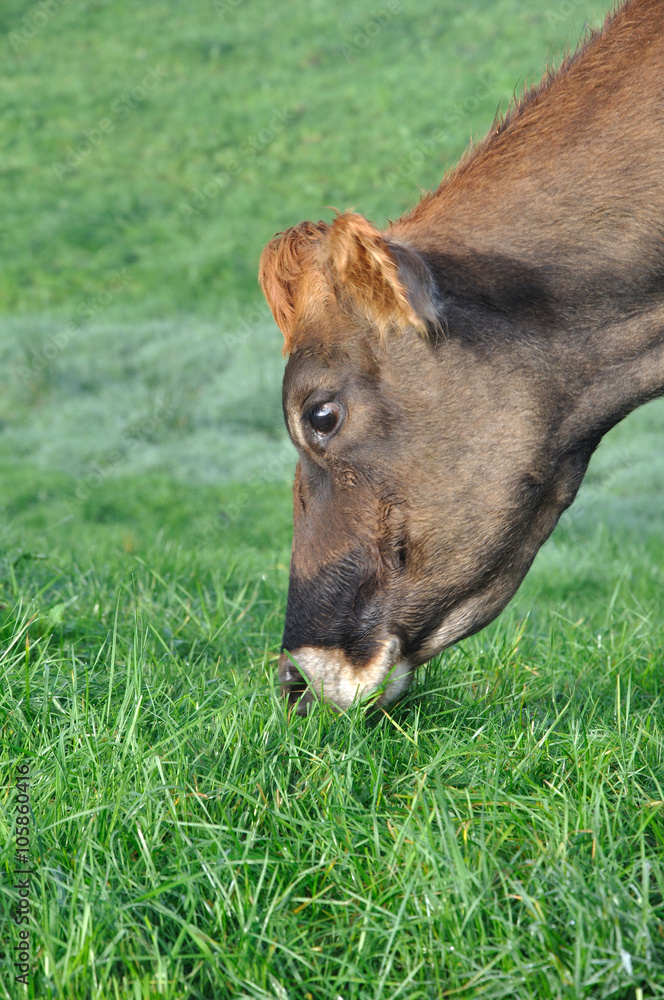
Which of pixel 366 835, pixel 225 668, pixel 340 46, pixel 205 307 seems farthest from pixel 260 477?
pixel 340 46

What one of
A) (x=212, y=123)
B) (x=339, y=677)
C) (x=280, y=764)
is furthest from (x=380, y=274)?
(x=212, y=123)

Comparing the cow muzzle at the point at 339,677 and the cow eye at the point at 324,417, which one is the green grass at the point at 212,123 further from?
→ the cow muzzle at the point at 339,677

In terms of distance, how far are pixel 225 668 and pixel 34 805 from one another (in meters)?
1.29

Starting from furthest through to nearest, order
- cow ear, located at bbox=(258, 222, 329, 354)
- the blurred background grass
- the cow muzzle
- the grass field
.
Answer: the blurred background grass
cow ear, located at bbox=(258, 222, 329, 354)
the cow muzzle
the grass field

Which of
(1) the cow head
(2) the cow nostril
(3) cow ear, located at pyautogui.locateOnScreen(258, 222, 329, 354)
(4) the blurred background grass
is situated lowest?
(4) the blurred background grass

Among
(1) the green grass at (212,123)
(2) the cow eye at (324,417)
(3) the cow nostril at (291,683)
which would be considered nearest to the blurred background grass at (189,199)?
(1) the green grass at (212,123)

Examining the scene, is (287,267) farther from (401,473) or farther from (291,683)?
(291,683)

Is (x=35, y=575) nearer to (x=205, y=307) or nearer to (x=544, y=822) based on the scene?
(x=544, y=822)

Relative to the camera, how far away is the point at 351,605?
3.01m

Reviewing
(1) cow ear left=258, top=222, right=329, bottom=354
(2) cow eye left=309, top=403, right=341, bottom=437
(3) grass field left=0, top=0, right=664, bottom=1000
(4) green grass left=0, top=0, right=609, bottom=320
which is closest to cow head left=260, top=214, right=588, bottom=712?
(2) cow eye left=309, top=403, right=341, bottom=437

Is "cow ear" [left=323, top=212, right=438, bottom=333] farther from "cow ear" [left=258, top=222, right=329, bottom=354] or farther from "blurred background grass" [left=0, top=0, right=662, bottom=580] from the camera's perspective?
"blurred background grass" [left=0, top=0, right=662, bottom=580]

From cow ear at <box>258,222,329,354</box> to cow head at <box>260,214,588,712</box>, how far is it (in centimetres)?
16

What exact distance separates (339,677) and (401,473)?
70 cm

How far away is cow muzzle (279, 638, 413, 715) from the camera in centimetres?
301
